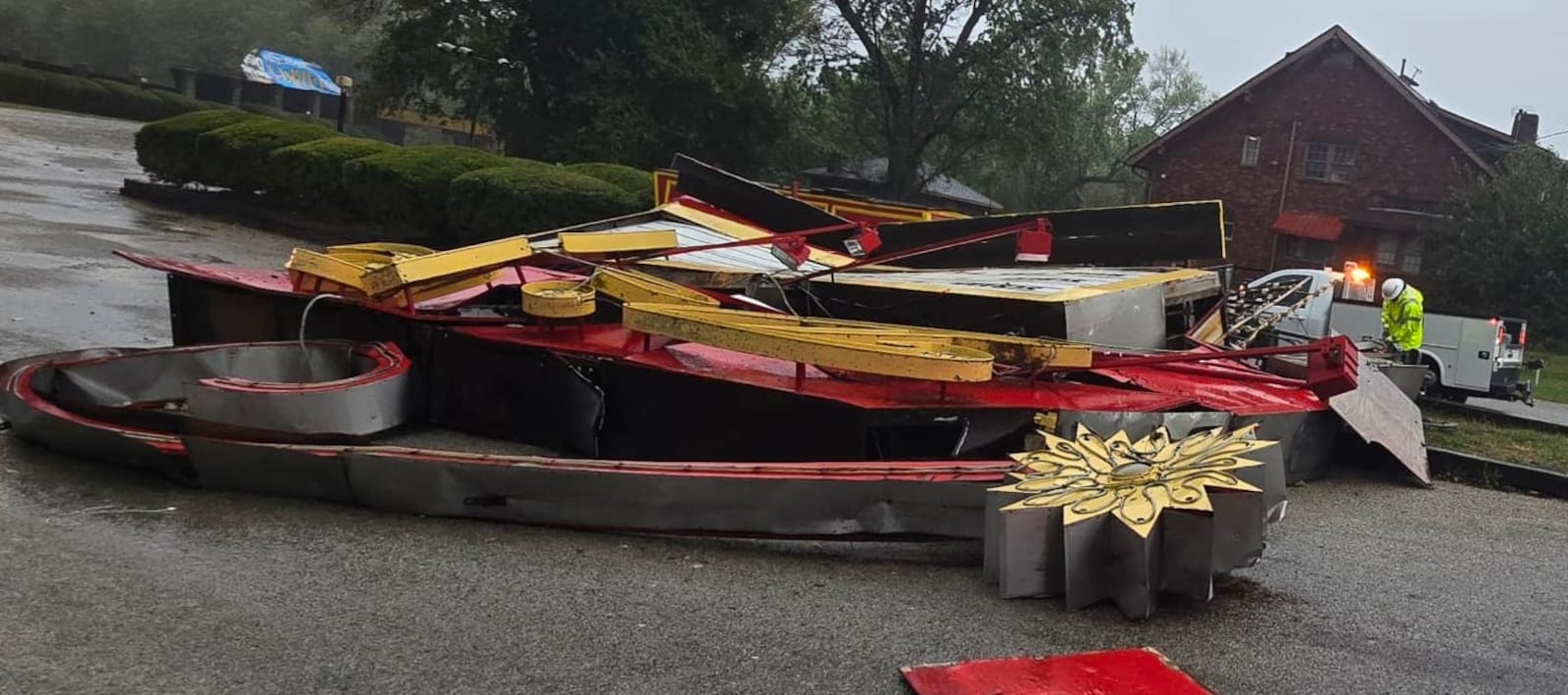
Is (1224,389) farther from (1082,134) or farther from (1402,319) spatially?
(1082,134)

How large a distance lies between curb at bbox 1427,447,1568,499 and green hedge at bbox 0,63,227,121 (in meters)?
38.3

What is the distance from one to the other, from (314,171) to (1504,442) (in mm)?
14688

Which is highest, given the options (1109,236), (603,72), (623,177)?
(603,72)

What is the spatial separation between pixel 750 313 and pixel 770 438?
0.85 meters

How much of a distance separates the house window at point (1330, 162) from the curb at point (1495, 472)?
2599 cm

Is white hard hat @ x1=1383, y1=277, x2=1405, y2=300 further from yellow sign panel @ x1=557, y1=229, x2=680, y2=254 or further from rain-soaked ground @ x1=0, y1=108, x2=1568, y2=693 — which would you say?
yellow sign panel @ x1=557, y1=229, x2=680, y2=254

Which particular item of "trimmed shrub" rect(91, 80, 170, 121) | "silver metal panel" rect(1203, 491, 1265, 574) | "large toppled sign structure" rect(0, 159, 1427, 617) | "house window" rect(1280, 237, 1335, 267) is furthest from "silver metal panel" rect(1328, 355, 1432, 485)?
"trimmed shrub" rect(91, 80, 170, 121)

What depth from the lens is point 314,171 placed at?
16.8 metres

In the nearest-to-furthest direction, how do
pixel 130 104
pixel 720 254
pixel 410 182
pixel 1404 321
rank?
pixel 720 254
pixel 1404 321
pixel 410 182
pixel 130 104

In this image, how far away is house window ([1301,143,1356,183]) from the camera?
3138cm

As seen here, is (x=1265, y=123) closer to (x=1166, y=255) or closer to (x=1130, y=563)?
(x=1166, y=255)

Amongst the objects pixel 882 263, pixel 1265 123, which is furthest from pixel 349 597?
pixel 1265 123

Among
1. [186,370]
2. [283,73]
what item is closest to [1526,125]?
[186,370]

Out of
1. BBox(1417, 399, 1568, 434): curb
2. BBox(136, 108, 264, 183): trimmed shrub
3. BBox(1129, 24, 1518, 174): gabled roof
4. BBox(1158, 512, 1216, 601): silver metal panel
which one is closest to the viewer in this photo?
BBox(1158, 512, 1216, 601): silver metal panel
